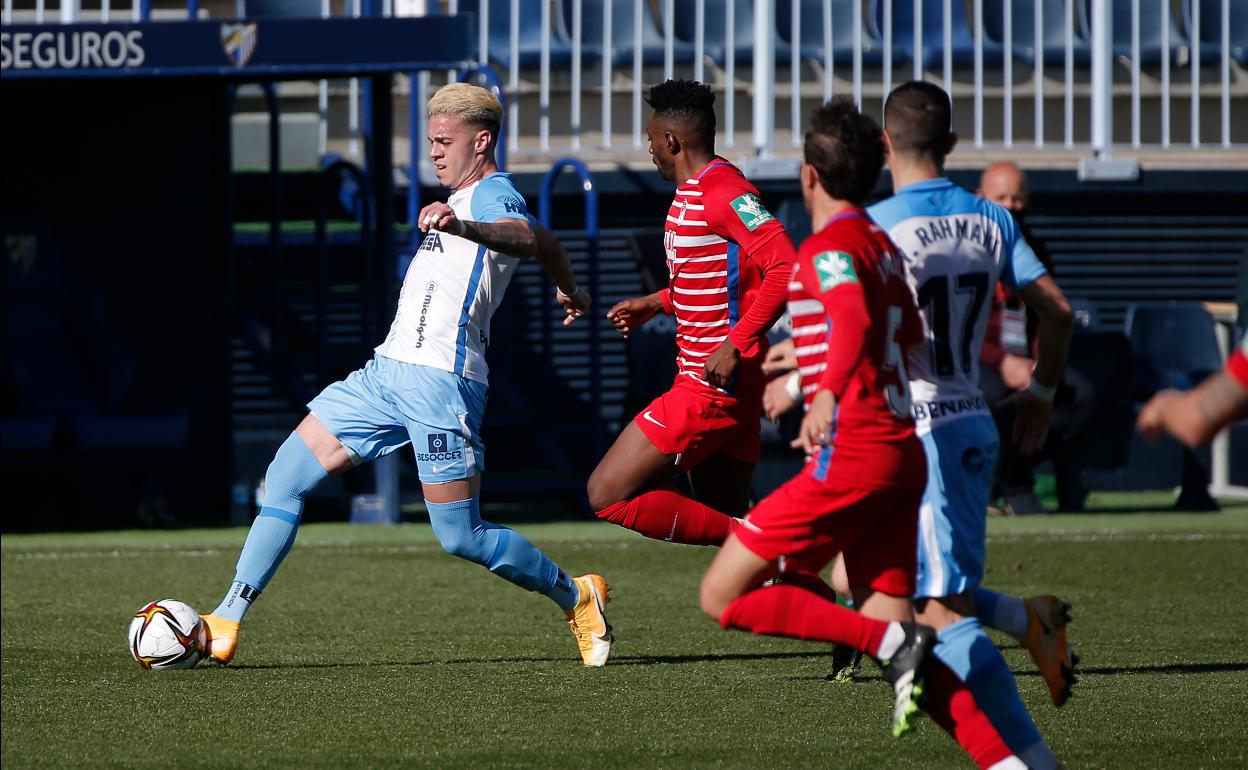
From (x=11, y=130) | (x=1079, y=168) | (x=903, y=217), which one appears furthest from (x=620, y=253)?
(x=903, y=217)

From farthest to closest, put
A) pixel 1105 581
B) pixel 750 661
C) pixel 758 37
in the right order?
pixel 758 37 → pixel 1105 581 → pixel 750 661

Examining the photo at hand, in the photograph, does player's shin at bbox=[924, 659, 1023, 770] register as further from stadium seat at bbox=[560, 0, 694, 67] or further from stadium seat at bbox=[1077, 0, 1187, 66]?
stadium seat at bbox=[1077, 0, 1187, 66]

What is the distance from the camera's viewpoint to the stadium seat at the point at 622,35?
607 inches

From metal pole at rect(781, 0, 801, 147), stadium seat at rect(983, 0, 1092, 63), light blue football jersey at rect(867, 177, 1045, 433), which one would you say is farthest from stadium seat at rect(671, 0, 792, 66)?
light blue football jersey at rect(867, 177, 1045, 433)

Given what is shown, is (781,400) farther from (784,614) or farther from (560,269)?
(560,269)

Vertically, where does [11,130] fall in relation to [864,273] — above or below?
above

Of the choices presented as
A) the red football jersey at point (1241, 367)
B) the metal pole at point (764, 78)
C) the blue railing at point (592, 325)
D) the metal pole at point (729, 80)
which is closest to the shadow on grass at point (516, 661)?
the red football jersey at point (1241, 367)

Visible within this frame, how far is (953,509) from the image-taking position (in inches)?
174

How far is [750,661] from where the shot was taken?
21.9ft

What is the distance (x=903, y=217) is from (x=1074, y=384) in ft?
27.5

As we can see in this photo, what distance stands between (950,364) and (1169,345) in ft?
32.2

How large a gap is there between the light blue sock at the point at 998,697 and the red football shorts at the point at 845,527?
0.19m

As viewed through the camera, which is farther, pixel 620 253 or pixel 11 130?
pixel 620 253

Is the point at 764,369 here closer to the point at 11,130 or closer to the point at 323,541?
the point at 323,541
